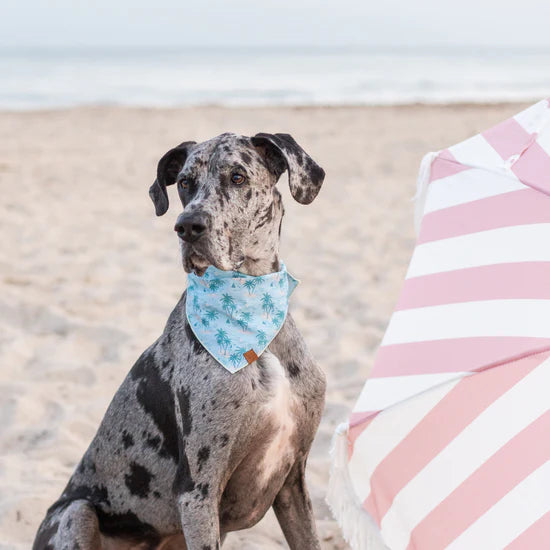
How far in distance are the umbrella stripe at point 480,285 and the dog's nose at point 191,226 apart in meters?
0.90

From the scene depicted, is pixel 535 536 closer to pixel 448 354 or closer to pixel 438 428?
pixel 438 428

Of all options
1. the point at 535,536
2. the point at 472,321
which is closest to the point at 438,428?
the point at 472,321

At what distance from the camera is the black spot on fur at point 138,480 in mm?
2844

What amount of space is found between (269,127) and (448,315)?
13212 mm

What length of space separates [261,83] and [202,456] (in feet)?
93.0

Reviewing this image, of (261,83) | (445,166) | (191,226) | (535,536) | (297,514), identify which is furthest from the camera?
(261,83)

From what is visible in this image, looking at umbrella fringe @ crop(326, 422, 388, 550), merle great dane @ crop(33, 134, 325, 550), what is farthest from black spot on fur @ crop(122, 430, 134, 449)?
umbrella fringe @ crop(326, 422, 388, 550)

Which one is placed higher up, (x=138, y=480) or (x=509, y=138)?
(x=509, y=138)

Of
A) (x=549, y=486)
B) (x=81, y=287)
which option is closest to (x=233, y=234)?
(x=549, y=486)

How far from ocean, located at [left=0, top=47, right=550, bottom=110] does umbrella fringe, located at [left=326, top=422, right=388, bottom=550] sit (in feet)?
64.1

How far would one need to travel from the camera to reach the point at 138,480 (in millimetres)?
2854

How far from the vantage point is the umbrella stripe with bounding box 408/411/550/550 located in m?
2.33

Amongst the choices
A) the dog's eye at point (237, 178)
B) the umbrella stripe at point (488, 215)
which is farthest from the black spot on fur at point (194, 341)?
the umbrella stripe at point (488, 215)

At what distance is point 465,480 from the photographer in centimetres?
246
